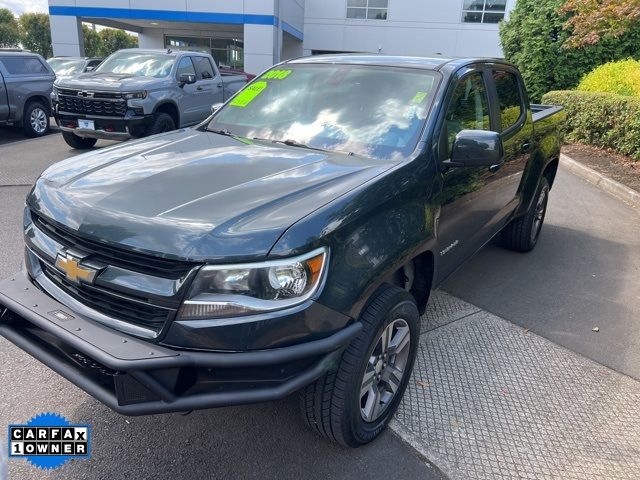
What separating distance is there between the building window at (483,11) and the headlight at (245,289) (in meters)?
31.3

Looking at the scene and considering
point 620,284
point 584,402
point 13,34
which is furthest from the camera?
point 13,34

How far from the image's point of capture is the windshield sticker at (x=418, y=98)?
3180 mm

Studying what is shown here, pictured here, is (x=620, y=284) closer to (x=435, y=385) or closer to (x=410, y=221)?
(x=435, y=385)

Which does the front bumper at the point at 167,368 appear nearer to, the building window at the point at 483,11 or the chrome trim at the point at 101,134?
the chrome trim at the point at 101,134

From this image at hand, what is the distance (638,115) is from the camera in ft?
29.2

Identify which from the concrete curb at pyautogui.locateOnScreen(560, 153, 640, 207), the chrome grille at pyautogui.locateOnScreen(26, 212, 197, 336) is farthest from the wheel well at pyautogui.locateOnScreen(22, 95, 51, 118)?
the concrete curb at pyautogui.locateOnScreen(560, 153, 640, 207)

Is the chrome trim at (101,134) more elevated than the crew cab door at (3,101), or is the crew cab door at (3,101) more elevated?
the crew cab door at (3,101)

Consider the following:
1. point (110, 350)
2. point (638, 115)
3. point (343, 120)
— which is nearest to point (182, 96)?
point (343, 120)

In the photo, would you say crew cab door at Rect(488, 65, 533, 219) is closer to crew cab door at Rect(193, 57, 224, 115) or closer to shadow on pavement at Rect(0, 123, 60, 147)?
crew cab door at Rect(193, 57, 224, 115)

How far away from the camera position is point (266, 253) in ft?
6.52

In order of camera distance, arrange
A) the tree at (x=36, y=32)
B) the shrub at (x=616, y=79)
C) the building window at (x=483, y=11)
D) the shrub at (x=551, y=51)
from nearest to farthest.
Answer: the shrub at (x=616, y=79), the shrub at (x=551, y=51), the building window at (x=483, y=11), the tree at (x=36, y=32)

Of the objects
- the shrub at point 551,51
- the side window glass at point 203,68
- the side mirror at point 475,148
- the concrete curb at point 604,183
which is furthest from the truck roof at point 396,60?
the shrub at point 551,51

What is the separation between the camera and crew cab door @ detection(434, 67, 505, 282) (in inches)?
122

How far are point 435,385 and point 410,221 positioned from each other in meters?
1.16
